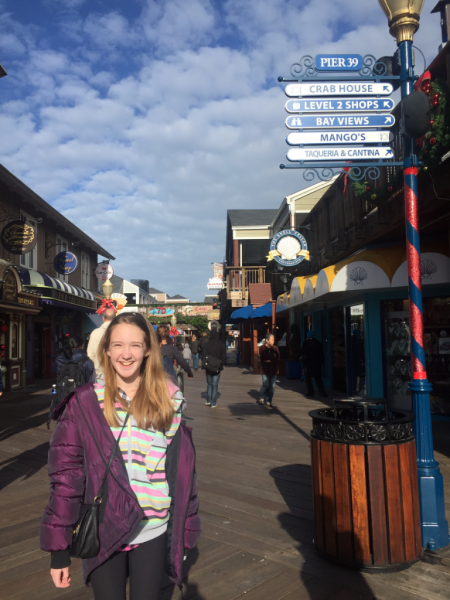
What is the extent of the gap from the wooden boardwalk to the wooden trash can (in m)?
0.14

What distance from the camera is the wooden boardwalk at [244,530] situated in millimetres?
3161

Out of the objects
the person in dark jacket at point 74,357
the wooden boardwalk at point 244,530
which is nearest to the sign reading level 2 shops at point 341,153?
the wooden boardwalk at point 244,530

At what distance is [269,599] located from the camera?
119 inches

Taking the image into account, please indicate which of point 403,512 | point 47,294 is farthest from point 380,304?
point 47,294

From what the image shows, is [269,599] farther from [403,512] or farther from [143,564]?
[143,564]

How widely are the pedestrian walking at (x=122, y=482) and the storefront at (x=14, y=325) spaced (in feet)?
40.8

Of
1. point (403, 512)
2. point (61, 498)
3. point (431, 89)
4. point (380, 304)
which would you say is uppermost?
point (431, 89)

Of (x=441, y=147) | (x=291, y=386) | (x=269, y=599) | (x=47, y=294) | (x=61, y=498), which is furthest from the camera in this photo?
(x=47, y=294)

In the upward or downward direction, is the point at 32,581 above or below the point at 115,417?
below

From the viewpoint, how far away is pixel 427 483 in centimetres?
376

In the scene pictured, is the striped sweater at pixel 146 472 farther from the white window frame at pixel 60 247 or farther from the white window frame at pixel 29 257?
the white window frame at pixel 60 247

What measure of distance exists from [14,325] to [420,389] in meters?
15.2

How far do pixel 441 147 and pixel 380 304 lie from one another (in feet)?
15.6

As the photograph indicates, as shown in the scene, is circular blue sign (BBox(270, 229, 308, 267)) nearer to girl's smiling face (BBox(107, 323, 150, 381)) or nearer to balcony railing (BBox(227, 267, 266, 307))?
balcony railing (BBox(227, 267, 266, 307))
